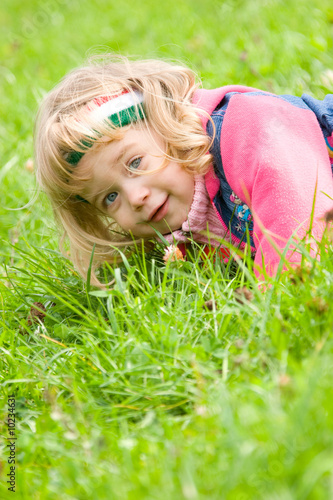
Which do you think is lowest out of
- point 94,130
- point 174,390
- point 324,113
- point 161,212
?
point 161,212

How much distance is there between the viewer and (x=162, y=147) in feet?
8.55

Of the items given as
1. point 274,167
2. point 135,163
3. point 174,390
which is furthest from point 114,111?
point 174,390

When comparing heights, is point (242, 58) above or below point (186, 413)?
below

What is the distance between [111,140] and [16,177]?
1477 mm

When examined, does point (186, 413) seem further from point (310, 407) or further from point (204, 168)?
point (204, 168)

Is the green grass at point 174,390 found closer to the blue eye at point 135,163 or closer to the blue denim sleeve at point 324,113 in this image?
the blue eye at point 135,163

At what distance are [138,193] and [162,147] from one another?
253 mm

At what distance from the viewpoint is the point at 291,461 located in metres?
1.09

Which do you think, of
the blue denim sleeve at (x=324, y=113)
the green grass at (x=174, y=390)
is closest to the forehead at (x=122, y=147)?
the green grass at (x=174, y=390)

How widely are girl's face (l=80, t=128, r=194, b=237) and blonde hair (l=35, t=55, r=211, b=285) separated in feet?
0.15

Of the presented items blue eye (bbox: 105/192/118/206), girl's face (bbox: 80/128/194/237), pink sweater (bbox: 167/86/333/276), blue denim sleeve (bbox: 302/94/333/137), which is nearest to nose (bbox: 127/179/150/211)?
girl's face (bbox: 80/128/194/237)

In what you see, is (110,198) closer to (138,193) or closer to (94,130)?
(138,193)

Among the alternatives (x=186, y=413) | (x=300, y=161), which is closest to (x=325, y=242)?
(x=300, y=161)

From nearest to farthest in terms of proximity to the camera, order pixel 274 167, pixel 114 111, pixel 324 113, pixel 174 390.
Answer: pixel 174 390 → pixel 274 167 → pixel 324 113 → pixel 114 111
